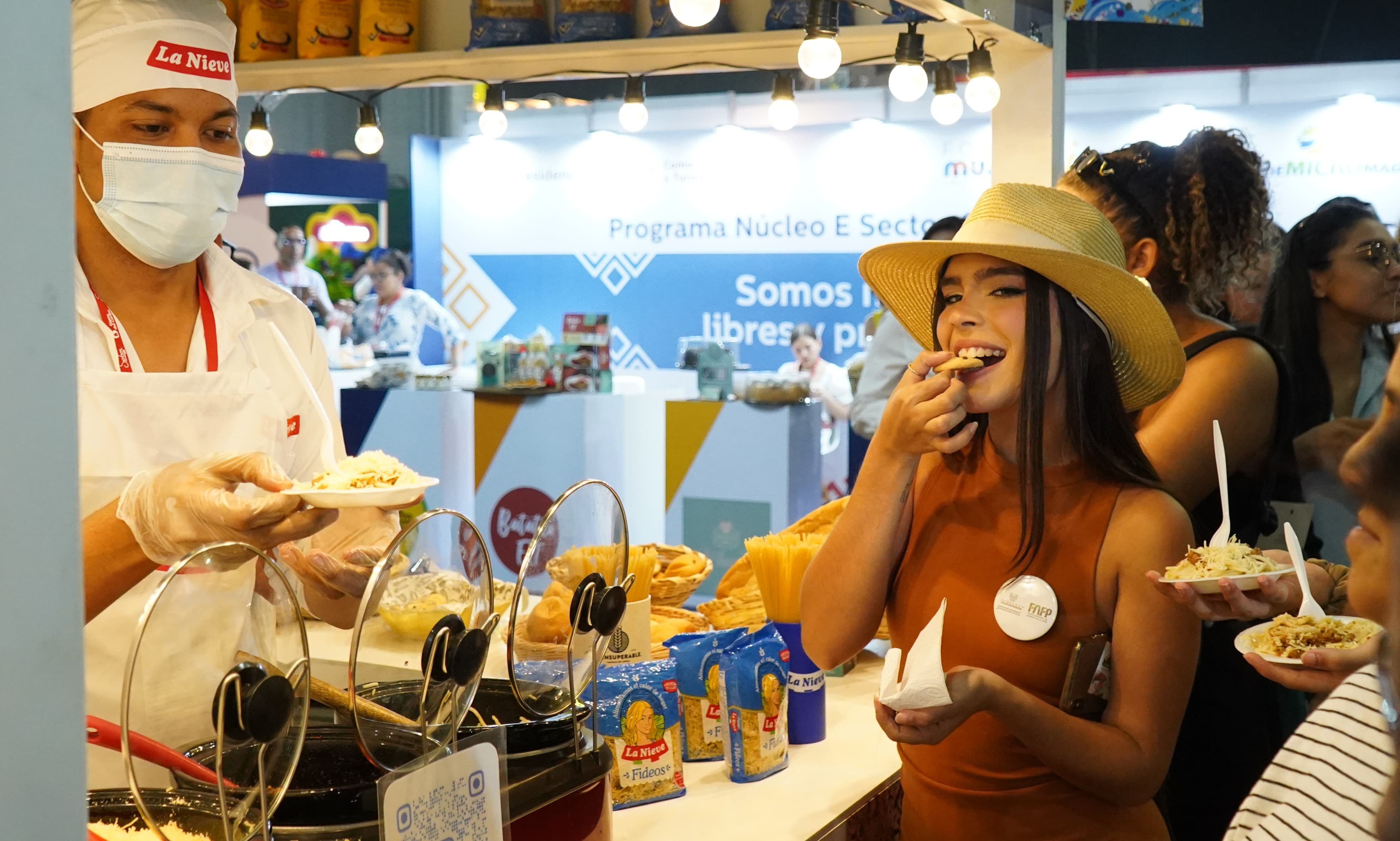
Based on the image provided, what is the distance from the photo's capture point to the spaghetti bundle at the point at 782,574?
2.37 metres

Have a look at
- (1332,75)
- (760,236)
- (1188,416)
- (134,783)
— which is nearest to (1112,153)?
(1188,416)

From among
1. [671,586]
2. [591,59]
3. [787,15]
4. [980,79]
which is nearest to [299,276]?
[591,59]

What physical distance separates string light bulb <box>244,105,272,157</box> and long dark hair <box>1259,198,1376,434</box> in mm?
5090

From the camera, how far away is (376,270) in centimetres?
1072

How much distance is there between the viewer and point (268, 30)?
4.54 m

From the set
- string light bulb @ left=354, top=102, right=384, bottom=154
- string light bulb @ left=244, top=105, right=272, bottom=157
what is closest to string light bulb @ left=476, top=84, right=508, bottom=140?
string light bulb @ left=354, top=102, right=384, bottom=154

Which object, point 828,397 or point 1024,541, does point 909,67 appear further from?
point 828,397

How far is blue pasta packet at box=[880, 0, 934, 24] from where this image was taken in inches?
149

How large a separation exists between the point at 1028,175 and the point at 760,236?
738 cm

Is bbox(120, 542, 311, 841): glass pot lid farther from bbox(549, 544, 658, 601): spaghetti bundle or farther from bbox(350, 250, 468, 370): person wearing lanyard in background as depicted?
bbox(350, 250, 468, 370): person wearing lanyard in background

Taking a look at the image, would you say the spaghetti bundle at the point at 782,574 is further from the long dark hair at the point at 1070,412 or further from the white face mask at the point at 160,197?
the white face mask at the point at 160,197

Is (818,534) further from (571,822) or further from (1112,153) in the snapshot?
(571,822)

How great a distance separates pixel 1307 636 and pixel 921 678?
0.54 metres

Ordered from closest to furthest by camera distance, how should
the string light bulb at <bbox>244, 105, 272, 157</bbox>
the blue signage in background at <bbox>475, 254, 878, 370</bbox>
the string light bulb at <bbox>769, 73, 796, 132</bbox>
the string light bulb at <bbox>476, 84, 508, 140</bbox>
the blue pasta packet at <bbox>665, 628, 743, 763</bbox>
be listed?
1. the blue pasta packet at <bbox>665, 628, 743, 763</bbox>
2. the string light bulb at <bbox>769, 73, 796, 132</bbox>
3. the string light bulb at <bbox>476, 84, 508, 140</bbox>
4. the string light bulb at <bbox>244, 105, 272, 157</bbox>
5. the blue signage in background at <bbox>475, 254, 878, 370</bbox>
